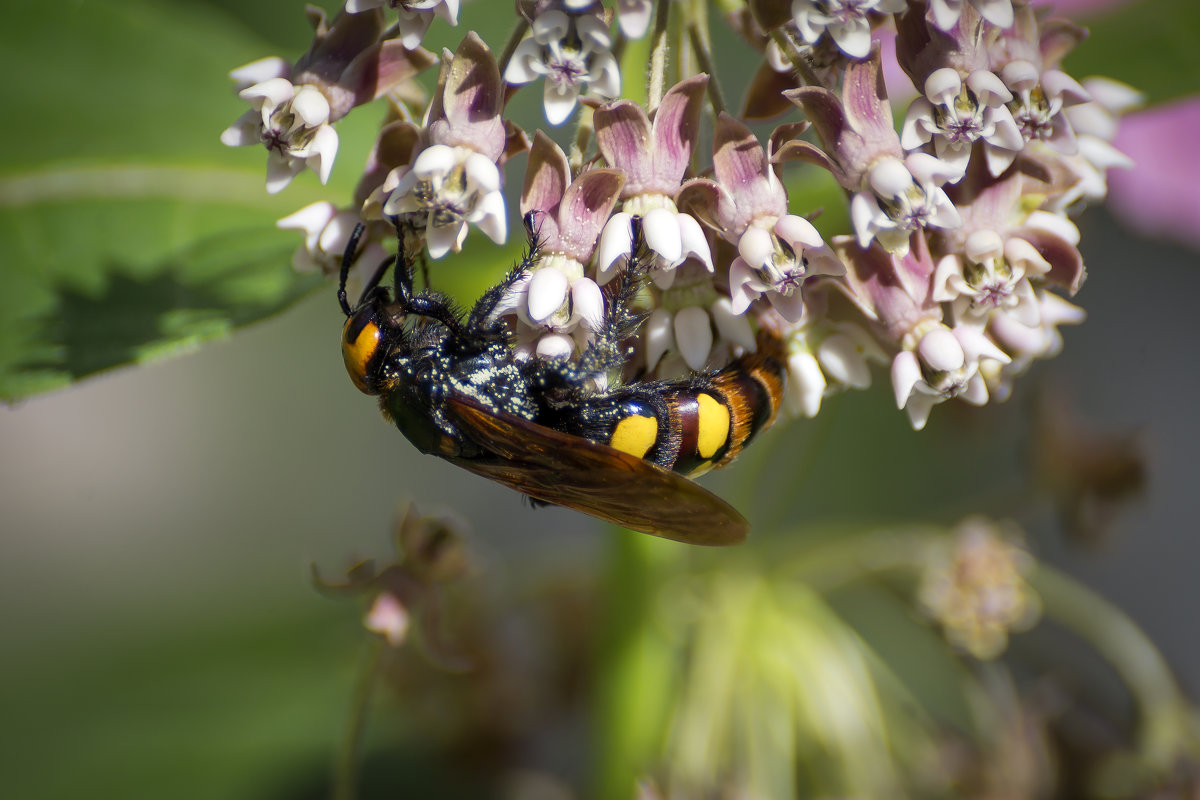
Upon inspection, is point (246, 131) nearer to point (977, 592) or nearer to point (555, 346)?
point (555, 346)

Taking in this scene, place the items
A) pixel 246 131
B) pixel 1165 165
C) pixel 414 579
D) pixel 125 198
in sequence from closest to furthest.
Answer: pixel 246 131
pixel 414 579
pixel 125 198
pixel 1165 165

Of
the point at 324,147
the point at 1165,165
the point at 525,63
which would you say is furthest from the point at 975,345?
the point at 1165,165

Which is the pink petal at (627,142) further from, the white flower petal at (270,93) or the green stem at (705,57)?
the white flower petal at (270,93)

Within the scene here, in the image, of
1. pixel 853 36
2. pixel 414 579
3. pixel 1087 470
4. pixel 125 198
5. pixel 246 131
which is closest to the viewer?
pixel 853 36

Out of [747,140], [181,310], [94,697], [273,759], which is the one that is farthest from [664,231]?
[94,697]

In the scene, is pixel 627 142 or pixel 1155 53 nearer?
pixel 627 142

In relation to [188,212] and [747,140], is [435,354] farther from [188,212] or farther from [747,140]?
[188,212]
